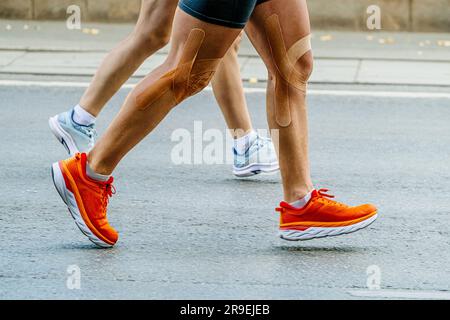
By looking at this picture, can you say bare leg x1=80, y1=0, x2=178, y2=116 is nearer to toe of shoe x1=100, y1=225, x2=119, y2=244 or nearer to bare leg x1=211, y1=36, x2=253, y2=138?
bare leg x1=211, y1=36, x2=253, y2=138

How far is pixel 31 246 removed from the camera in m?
5.44

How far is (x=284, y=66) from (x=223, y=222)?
94cm

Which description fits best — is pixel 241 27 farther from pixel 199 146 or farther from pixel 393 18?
pixel 393 18

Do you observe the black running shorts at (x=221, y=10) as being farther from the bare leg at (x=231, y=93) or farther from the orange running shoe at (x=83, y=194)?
the bare leg at (x=231, y=93)

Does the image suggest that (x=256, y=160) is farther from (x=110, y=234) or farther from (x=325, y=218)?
(x=110, y=234)

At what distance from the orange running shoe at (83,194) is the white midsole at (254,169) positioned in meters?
1.70

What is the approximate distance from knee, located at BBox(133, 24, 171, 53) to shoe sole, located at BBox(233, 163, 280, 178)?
0.95 meters

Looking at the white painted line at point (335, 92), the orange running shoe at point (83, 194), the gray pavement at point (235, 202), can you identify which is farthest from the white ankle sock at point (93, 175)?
the white painted line at point (335, 92)

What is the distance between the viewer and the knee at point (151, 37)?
6125 mm

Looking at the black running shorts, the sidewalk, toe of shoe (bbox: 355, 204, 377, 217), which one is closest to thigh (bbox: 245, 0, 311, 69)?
the black running shorts

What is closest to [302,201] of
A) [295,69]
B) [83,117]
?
[295,69]

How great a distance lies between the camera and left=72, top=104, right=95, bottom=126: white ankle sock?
6.58 m

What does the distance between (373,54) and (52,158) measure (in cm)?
494
